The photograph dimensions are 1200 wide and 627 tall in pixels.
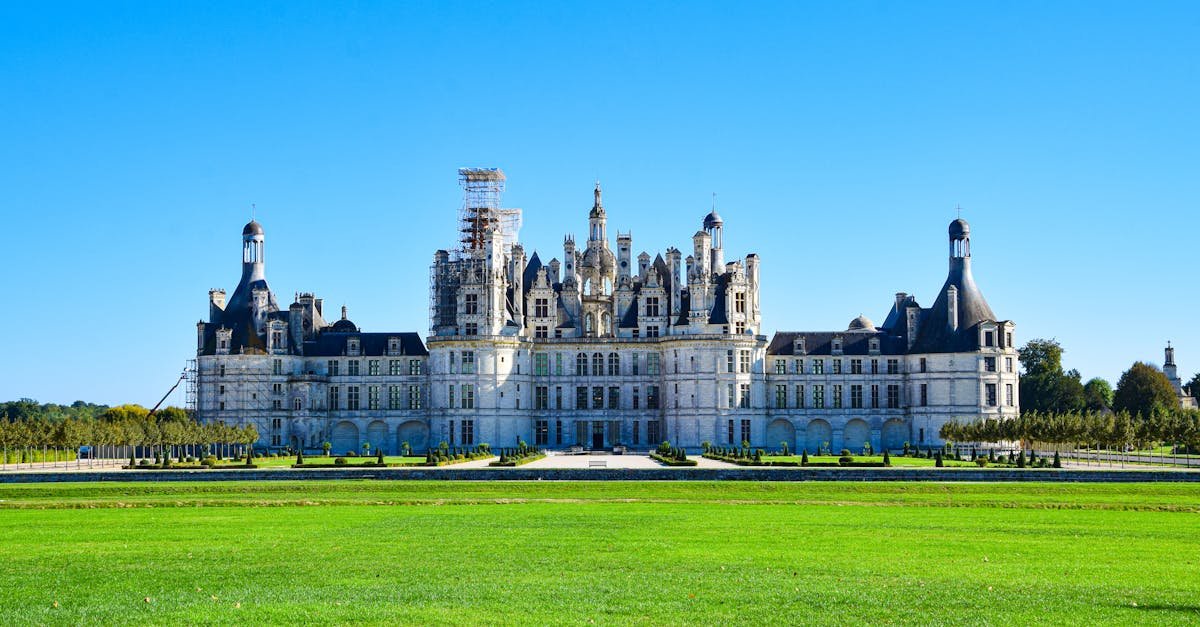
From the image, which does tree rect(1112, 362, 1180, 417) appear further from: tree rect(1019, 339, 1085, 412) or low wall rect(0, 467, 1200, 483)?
low wall rect(0, 467, 1200, 483)

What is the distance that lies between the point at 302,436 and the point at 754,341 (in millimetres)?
30018

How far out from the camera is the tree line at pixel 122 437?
67500mm

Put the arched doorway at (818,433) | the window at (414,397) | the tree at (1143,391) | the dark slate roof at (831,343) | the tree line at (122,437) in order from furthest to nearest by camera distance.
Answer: the tree at (1143,391) < the window at (414,397) < the dark slate roof at (831,343) < the arched doorway at (818,433) < the tree line at (122,437)

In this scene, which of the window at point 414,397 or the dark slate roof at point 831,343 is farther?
the window at point 414,397

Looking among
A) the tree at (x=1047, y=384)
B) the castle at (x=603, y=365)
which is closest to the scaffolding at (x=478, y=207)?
the castle at (x=603, y=365)

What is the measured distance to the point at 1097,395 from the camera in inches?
4451

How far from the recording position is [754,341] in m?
90.4

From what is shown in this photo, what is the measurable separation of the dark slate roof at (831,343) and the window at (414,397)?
23.4m

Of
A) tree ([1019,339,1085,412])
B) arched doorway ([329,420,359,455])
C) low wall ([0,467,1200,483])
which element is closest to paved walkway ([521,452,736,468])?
low wall ([0,467,1200,483])

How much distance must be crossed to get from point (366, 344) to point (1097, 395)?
2321 inches

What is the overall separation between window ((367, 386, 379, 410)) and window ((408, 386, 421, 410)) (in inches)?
86.0

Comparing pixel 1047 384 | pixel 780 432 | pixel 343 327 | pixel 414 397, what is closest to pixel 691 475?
pixel 780 432

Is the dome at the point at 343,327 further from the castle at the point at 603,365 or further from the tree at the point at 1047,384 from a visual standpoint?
the tree at the point at 1047,384

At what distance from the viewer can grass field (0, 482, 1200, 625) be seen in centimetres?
2045
